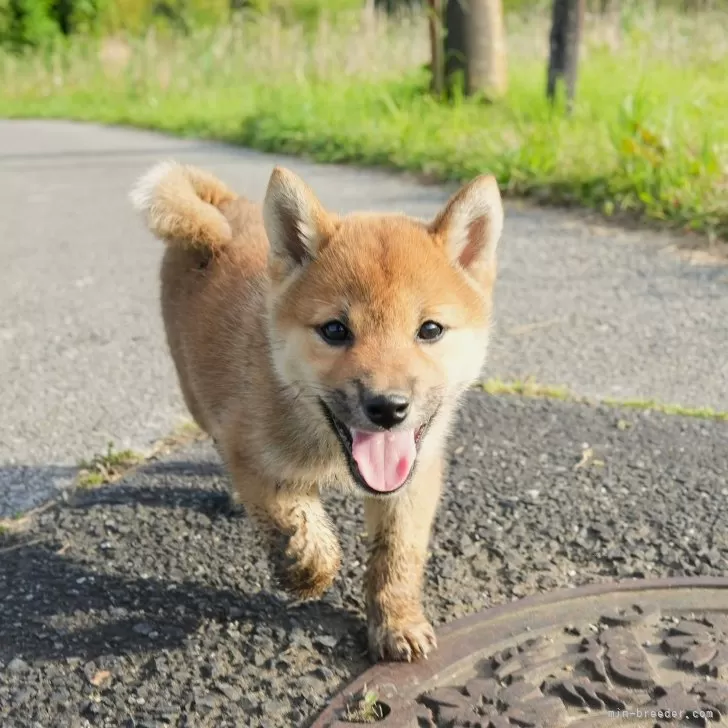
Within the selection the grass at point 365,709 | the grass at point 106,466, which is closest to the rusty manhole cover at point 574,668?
the grass at point 365,709

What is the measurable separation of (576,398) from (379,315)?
1720mm

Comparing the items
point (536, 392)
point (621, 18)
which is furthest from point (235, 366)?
point (621, 18)

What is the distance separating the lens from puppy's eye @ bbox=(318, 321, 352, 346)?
2.52 meters

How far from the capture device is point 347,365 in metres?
2.38

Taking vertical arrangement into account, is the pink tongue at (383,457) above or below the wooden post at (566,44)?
above

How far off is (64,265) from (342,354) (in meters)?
4.62

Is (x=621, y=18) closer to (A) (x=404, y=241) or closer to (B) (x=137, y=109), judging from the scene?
(B) (x=137, y=109)

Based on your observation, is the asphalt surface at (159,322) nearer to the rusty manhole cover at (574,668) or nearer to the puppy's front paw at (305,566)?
the puppy's front paw at (305,566)

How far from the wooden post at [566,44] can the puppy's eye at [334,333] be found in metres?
6.80

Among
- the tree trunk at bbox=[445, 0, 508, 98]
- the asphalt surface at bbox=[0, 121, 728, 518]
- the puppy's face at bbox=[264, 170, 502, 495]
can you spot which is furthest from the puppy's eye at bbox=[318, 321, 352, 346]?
the tree trunk at bbox=[445, 0, 508, 98]

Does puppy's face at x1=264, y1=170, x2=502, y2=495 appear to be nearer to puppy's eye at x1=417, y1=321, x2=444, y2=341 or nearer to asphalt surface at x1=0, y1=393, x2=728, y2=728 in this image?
puppy's eye at x1=417, y1=321, x2=444, y2=341

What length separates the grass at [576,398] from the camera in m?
3.75

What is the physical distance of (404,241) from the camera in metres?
2.68

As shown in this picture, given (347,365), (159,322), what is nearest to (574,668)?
(347,365)
